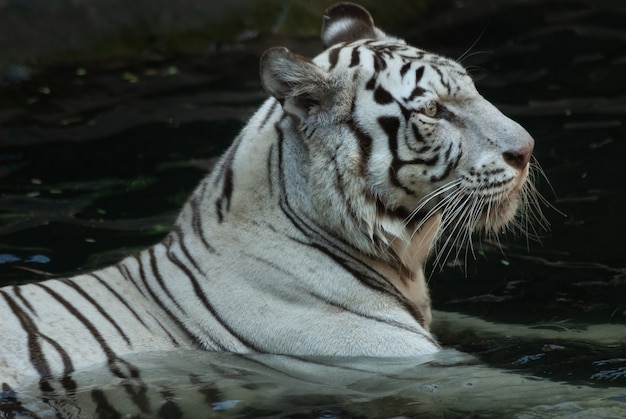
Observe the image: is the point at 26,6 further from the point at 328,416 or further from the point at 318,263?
the point at 328,416

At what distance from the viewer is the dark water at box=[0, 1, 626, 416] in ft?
16.8

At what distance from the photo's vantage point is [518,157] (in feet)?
14.0

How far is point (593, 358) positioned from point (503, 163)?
0.87 metres

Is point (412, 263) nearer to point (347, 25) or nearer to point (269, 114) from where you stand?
point (269, 114)

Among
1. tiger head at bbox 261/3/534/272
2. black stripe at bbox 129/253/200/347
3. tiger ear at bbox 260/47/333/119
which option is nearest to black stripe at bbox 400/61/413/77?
tiger head at bbox 261/3/534/272

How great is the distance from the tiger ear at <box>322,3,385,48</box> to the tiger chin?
400 millimetres

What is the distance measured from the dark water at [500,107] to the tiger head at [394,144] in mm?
711

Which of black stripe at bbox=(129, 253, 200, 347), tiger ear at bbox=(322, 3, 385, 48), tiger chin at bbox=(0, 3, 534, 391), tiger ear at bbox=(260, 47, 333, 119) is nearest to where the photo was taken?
tiger ear at bbox=(260, 47, 333, 119)

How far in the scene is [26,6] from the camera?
9195mm

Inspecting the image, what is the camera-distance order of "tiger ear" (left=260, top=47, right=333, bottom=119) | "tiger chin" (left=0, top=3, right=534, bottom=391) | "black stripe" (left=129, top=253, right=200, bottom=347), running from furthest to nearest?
"black stripe" (left=129, top=253, right=200, bottom=347) < "tiger chin" (left=0, top=3, right=534, bottom=391) < "tiger ear" (left=260, top=47, right=333, bottom=119)

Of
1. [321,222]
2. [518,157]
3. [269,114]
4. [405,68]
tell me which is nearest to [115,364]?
[321,222]

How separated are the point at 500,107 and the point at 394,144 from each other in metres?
4.03

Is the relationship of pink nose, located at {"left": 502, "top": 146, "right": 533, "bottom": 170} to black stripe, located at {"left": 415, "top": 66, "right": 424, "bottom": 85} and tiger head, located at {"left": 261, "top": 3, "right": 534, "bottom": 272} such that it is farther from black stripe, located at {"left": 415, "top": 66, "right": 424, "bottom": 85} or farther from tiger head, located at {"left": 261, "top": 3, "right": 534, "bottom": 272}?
black stripe, located at {"left": 415, "top": 66, "right": 424, "bottom": 85}

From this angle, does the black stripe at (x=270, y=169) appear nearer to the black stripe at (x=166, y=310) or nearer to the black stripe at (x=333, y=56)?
the black stripe at (x=333, y=56)
